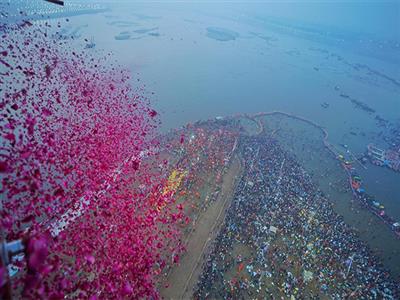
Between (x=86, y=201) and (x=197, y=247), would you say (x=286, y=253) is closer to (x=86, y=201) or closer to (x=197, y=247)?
(x=197, y=247)

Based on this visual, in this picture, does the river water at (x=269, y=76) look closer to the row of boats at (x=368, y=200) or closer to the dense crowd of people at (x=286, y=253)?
the row of boats at (x=368, y=200)

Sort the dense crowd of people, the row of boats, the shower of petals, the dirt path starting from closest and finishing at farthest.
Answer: the shower of petals
the dirt path
the dense crowd of people
the row of boats

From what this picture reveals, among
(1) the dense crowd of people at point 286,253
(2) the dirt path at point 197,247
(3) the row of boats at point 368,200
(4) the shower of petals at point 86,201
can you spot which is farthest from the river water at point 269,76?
(2) the dirt path at point 197,247

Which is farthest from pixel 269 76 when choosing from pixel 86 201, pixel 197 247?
pixel 86 201

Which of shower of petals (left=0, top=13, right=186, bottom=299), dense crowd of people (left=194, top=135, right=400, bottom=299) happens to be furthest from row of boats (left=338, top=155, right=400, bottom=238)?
shower of petals (left=0, top=13, right=186, bottom=299)

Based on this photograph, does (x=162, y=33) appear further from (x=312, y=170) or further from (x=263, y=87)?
(x=312, y=170)

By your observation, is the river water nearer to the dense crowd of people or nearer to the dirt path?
the dense crowd of people
